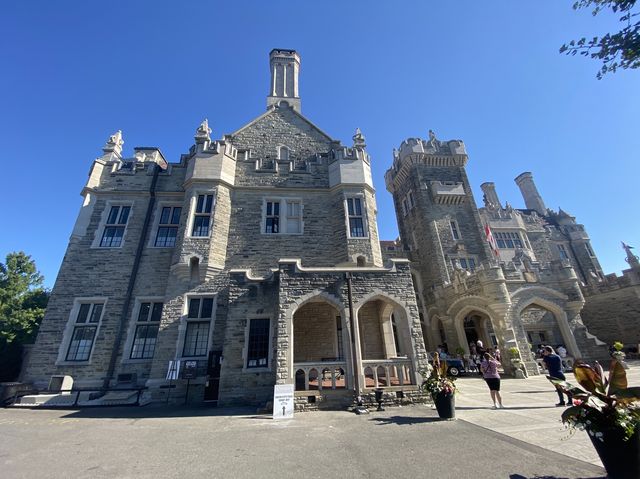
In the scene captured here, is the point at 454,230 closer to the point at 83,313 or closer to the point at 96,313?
the point at 96,313

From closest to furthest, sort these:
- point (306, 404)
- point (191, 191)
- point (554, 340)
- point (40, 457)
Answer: point (40, 457), point (306, 404), point (191, 191), point (554, 340)

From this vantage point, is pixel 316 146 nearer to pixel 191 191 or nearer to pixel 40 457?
pixel 191 191

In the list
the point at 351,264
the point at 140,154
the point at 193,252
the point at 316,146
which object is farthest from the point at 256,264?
the point at 140,154

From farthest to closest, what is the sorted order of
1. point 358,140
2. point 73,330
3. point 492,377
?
point 358,140, point 73,330, point 492,377

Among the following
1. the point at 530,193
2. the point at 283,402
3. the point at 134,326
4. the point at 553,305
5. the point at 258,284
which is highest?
the point at 530,193

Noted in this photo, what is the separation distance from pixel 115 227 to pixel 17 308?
383 inches

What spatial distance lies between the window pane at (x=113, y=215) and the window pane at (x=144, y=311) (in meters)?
4.93

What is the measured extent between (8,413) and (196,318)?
5.99m

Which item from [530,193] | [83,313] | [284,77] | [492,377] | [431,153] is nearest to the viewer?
[492,377]

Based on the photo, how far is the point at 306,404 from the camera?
830cm

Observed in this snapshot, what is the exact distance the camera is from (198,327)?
11.4m

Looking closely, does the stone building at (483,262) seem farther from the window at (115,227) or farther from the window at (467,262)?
the window at (115,227)

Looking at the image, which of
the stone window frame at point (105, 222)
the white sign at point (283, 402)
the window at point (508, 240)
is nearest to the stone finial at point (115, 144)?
the stone window frame at point (105, 222)

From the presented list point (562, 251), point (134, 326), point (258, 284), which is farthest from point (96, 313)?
point (562, 251)
